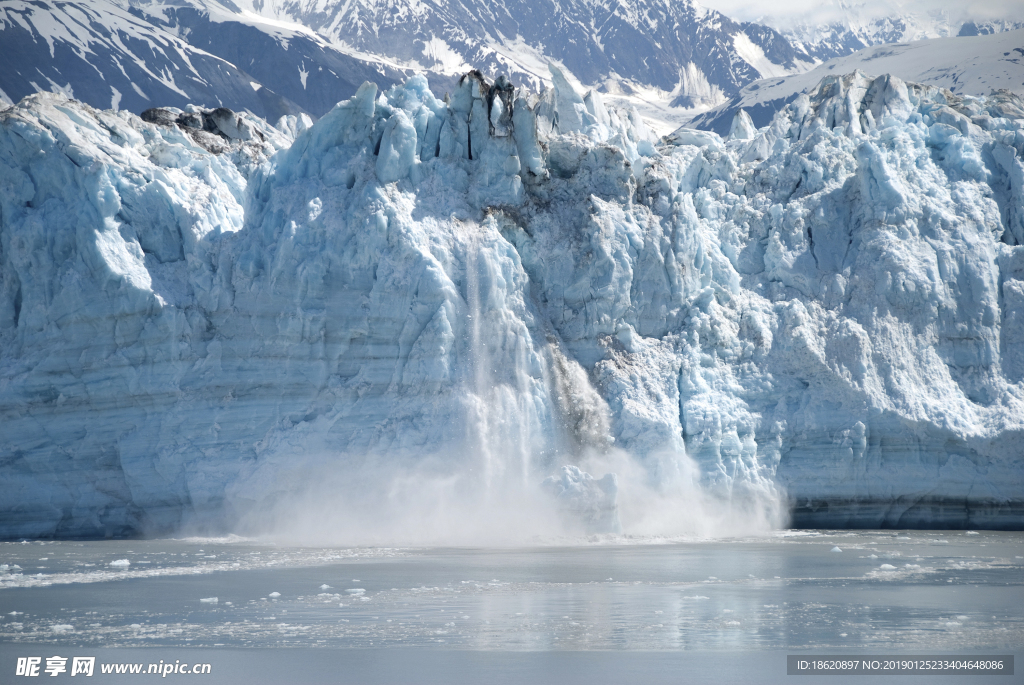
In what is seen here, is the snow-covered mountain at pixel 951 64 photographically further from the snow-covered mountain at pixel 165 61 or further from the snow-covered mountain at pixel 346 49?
the snow-covered mountain at pixel 165 61

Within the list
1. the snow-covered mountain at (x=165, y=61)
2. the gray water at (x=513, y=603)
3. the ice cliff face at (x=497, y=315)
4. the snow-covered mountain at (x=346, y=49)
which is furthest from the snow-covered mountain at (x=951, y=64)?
the gray water at (x=513, y=603)

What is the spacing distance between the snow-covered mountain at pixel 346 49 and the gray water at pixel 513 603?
71346 millimetres

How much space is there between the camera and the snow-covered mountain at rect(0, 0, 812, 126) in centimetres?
8569

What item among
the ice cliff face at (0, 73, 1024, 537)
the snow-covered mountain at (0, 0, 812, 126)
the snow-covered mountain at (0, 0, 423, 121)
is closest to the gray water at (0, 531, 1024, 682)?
the ice cliff face at (0, 73, 1024, 537)

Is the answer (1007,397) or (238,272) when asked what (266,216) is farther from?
(1007,397)

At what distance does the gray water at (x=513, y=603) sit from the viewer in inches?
344

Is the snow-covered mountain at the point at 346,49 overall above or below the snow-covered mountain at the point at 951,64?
above

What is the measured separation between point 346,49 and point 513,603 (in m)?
126

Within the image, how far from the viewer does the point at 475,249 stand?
19.5m

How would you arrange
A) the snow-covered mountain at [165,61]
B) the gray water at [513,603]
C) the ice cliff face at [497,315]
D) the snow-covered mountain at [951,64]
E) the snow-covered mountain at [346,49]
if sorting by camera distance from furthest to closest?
the snow-covered mountain at [346,49] < the snow-covered mountain at [165,61] < the snow-covered mountain at [951,64] < the ice cliff face at [497,315] < the gray water at [513,603]

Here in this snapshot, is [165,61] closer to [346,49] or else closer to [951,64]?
[346,49]

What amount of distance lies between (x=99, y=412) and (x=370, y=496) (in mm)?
5084

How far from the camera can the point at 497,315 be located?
1927 cm

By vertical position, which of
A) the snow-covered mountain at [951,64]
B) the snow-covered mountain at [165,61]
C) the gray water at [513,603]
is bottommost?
the gray water at [513,603]
